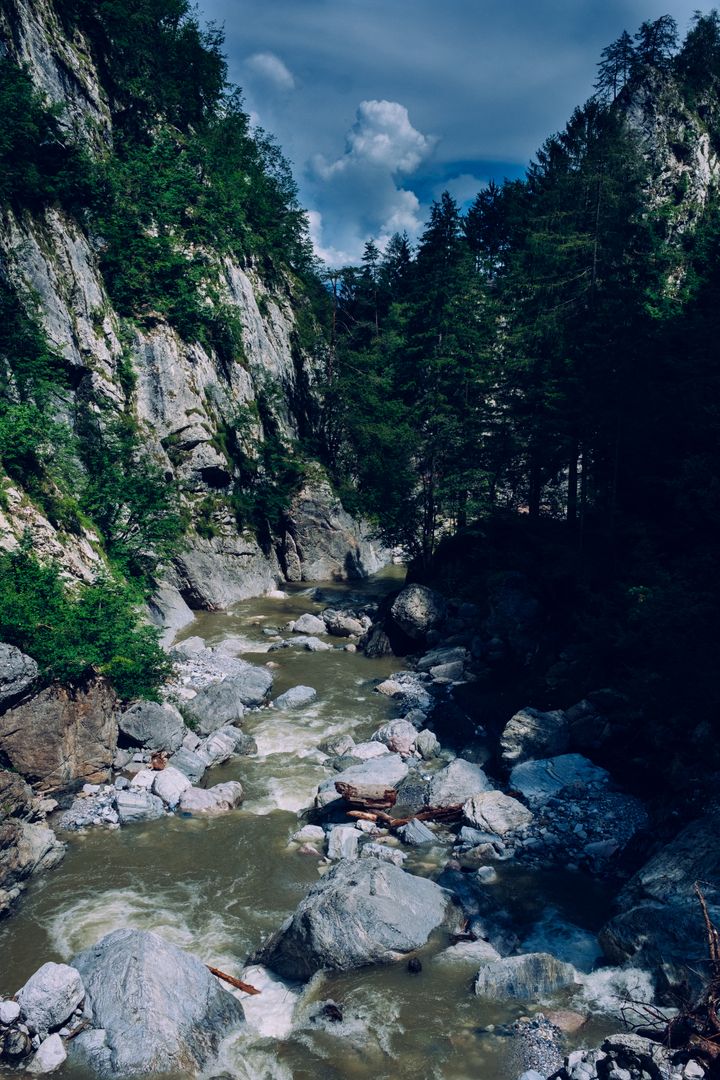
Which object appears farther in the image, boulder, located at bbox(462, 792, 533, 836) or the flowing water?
boulder, located at bbox(462, 792, 533, 836)

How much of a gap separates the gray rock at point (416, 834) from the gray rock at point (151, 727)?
540 cm

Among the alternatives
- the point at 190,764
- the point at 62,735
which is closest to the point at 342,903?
the point at 190,764

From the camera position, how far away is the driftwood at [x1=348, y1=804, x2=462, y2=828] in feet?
38.1

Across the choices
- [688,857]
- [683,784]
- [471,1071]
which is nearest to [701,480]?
[683,784]

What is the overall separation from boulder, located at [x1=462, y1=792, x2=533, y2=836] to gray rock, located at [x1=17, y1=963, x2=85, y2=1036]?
6748 millimetres

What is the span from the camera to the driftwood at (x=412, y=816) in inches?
457

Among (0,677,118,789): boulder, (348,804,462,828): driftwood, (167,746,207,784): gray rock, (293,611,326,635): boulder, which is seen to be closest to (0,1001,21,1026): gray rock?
(0,677,118,789): boulder

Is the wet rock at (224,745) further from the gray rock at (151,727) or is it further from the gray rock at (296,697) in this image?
the gray rock at (296,697)

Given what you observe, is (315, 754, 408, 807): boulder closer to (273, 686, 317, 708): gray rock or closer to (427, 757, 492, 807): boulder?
(427, 757, 492, 807): boulder

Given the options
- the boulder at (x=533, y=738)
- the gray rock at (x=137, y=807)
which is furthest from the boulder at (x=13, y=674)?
the boulder at (x=533, y=738)

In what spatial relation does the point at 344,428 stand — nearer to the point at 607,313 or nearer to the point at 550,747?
the point at 607,313

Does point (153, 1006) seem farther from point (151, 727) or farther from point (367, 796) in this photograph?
point (151, 727)

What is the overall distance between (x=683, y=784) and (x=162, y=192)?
101 feet

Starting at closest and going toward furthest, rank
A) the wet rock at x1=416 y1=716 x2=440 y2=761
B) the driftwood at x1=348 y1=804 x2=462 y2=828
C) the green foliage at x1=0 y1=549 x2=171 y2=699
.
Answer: the driftwood at x1=348 y1=804 x2=462 y2=828 → the green foliage at x1=0 y1=549 x2=171 y2=699 → the wet rock at x1=416 y1=716 x2=440 y2=761
